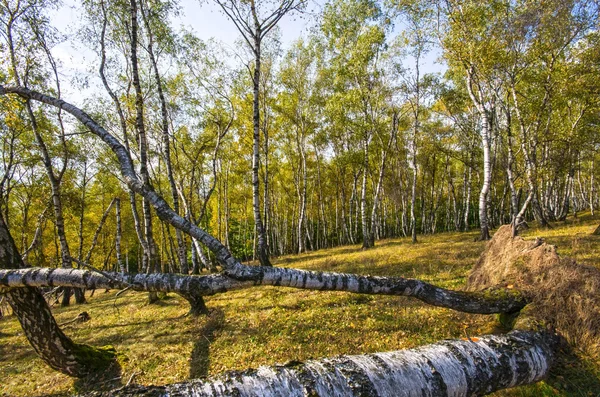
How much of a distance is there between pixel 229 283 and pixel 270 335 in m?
4.10

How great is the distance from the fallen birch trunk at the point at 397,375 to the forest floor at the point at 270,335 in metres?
1.08

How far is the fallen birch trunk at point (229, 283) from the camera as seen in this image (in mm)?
3775

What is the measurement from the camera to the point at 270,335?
7.14 metres

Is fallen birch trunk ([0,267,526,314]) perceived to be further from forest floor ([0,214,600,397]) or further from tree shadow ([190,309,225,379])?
tree shadow ([190,309,225,379])

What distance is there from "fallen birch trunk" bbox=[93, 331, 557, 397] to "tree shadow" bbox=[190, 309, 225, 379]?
4.20m

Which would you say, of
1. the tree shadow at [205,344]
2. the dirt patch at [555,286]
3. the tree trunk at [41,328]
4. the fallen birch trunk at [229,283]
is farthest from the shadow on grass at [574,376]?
the tree trunk at [41,328]

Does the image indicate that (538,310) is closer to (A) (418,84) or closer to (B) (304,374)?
(B) (304,374)

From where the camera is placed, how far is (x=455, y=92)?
22.7 metres

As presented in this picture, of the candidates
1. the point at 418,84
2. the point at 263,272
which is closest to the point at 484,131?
the point at 418,84

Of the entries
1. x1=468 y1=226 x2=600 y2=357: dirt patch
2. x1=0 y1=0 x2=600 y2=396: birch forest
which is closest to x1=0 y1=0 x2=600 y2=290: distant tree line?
x1=0 y1=0 x2=600 y2=396: birch forest

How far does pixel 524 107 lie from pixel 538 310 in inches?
871

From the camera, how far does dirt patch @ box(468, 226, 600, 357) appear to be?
427 cm

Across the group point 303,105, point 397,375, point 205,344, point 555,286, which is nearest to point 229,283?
point 397,375

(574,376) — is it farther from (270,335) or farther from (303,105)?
(303,105)
